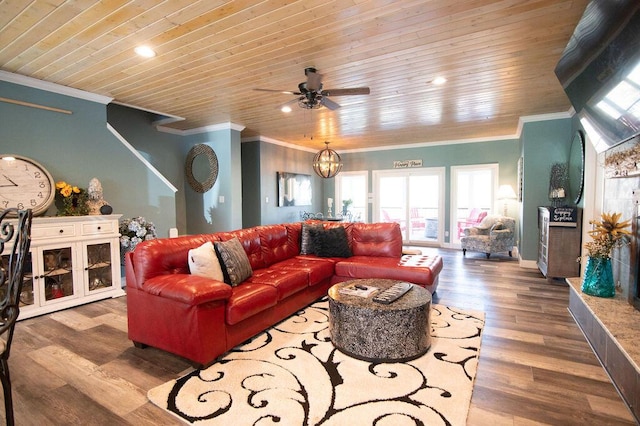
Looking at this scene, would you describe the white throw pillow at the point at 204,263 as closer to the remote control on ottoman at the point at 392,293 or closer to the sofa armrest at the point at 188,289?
the sofa armrest at the point at 188,289

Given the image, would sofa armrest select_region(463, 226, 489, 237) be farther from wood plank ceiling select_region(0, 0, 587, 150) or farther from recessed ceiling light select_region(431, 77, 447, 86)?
recessed ceiling light select_region(431, 77, 447, 86)

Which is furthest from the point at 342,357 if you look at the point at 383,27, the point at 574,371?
the point at 383,27

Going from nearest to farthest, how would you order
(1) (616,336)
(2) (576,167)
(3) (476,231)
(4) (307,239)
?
(1) (616,336) → (4) (307,239) → (2) (576,167) → (3) (476,231)

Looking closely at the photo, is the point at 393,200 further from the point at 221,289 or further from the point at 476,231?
the point at 221,289

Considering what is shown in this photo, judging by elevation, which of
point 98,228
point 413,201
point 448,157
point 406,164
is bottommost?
point 98,228

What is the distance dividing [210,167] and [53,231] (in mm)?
2844

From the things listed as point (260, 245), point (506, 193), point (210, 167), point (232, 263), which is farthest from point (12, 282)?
point (506, 193)

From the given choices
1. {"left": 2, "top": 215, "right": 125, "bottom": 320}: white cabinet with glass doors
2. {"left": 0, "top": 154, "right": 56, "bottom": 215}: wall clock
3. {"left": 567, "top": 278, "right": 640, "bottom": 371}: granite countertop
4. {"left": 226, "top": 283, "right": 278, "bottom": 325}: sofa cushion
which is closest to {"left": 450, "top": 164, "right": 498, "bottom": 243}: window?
{"left": 567, "top": 278, "right": 640, "bottom": 371}: granite countertop

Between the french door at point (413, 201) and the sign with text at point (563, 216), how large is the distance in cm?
337

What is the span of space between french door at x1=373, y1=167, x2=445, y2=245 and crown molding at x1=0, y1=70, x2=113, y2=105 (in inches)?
247

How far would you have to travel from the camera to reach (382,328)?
2305mm

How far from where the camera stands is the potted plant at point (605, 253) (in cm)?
272

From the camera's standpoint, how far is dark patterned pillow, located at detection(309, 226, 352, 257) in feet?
13.6

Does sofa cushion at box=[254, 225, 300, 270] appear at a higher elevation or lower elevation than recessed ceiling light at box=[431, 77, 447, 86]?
lower
